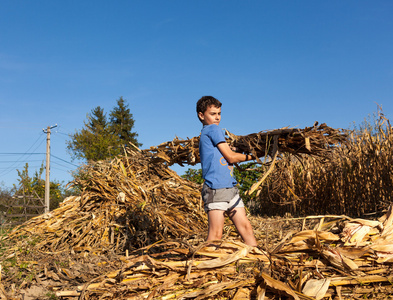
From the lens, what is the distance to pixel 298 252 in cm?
246

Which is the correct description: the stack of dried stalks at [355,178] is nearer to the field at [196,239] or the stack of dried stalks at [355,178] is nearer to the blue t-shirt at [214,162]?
the field at [196,239]

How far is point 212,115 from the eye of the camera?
3463 millimetres

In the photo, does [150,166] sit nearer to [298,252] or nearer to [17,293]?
[17,293]

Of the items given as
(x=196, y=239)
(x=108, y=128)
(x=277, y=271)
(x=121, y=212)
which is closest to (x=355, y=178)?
(x=196, y=239)

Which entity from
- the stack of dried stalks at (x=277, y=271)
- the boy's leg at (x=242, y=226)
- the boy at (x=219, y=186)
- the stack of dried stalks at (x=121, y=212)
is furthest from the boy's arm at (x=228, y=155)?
the stack of dried stalks at (x=121, y=212)

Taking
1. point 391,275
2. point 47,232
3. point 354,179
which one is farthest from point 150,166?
point 354,179

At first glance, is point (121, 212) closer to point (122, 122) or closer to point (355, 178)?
point (355, 178)

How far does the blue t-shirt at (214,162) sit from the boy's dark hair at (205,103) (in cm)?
24

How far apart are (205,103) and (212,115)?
153 mm

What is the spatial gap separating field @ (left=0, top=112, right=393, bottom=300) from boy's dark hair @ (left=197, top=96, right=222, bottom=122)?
556 millimetres

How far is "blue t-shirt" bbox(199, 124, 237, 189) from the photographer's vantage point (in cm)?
321

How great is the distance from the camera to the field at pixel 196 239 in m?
2.26

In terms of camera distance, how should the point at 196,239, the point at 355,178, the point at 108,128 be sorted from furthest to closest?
the point at 108,128 → the point at 355,178 → the point at 196,239

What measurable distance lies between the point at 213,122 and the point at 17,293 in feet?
9.41
